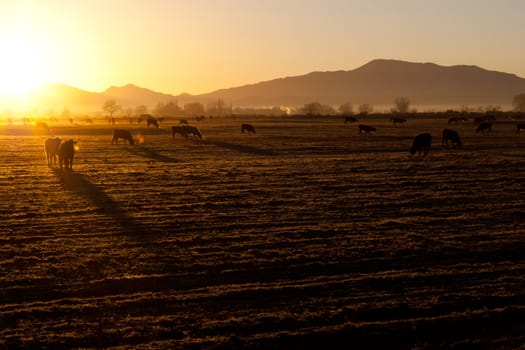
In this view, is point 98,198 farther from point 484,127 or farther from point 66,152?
point 484,127

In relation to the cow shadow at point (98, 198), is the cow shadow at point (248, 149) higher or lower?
higher

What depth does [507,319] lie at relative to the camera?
278 inches

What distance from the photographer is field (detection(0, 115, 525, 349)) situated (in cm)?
678

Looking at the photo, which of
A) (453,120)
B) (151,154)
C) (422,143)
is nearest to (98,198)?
(151,154)

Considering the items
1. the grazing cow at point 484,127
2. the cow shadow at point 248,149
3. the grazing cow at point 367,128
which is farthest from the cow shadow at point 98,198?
the grazing cow at point 484,127

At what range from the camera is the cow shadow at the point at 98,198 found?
12234mm

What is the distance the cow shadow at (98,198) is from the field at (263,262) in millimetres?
88

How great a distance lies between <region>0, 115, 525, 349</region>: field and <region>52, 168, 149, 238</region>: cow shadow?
0.09m

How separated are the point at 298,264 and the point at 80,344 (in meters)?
4.02

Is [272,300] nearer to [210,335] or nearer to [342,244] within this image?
[210,335]

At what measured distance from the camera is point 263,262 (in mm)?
9406

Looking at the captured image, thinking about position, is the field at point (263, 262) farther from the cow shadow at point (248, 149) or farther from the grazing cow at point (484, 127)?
the grazing cow at point (484, 127)

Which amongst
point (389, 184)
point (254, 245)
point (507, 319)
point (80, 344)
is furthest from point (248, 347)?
point (389, 184)

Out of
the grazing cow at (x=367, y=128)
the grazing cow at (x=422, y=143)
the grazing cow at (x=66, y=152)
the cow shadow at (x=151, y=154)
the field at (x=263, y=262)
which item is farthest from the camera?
the grazing cow at (x=367, y=128)
